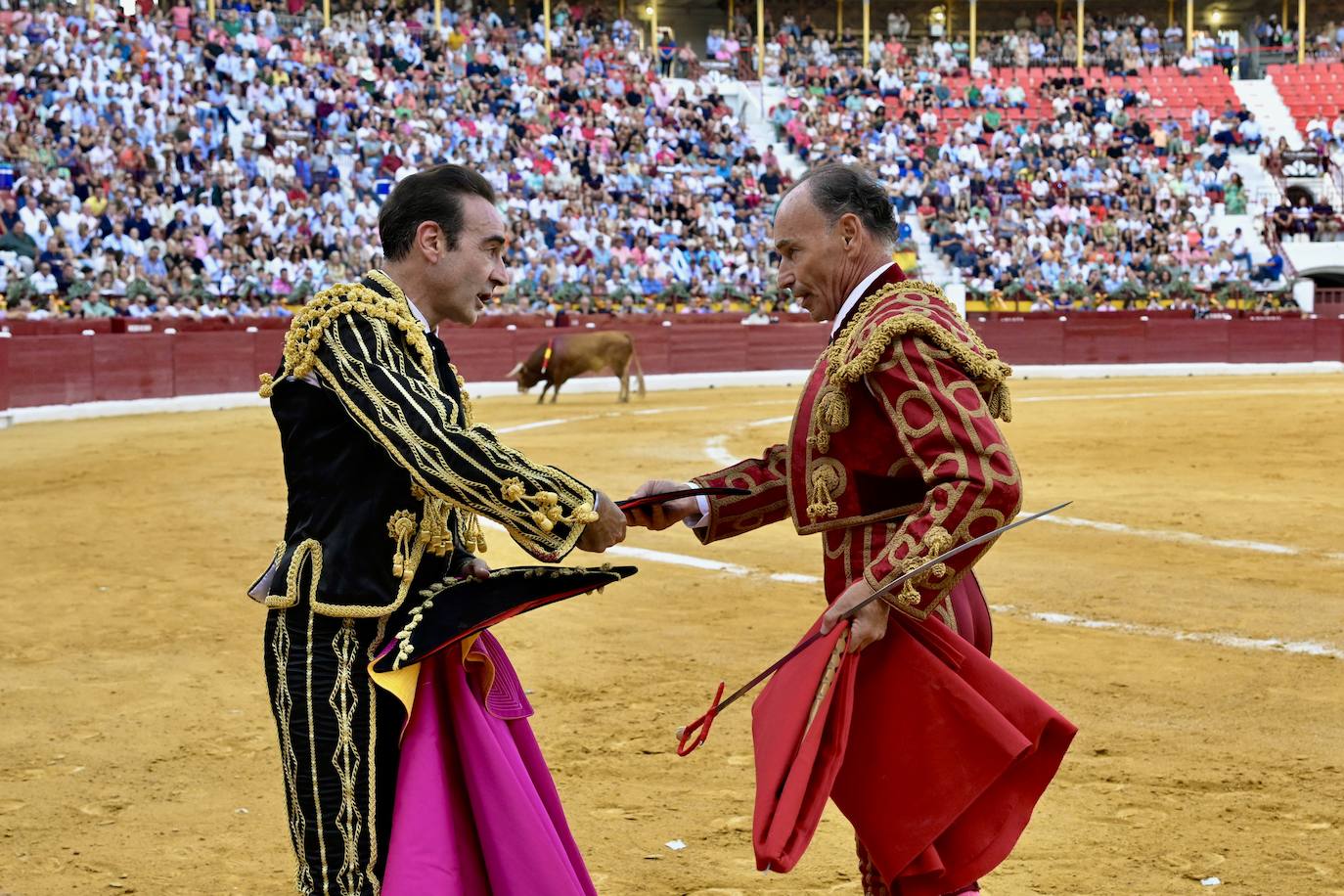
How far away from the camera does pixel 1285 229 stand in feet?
85.7

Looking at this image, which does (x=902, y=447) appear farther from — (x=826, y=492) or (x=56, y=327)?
(x=56, y=327)

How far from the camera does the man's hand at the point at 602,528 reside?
2.10 meters

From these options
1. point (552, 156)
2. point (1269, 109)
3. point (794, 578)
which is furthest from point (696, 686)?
point (1269, 109)

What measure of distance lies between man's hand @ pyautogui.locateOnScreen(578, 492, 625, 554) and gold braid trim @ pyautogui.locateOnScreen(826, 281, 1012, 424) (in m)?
0.41

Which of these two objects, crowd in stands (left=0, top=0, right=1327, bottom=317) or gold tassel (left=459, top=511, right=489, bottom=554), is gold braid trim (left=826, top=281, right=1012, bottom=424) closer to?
gold tassel (left=459, top=511, right=489, bottom=554)

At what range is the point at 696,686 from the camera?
4.52m

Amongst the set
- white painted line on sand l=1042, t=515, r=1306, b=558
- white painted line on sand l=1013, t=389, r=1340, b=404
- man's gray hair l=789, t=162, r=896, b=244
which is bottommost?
white painted line on sand l=1013, t=389, r=1340, b=404

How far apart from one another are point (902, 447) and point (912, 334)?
6.5 inches

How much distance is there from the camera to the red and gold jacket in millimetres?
2178

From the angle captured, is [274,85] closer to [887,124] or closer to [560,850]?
[887,124]

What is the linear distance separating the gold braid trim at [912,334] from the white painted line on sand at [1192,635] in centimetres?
296

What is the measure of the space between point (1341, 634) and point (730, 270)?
663 inches

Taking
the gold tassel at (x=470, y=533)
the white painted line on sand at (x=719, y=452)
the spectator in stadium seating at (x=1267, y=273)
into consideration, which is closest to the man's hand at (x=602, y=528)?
the gold tassel at (x=470, y=533)

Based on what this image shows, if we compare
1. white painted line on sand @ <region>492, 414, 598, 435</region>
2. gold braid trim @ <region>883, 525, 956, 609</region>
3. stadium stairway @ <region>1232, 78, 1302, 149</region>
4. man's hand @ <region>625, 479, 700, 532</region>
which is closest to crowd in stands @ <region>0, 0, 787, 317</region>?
white painted line on sand @ <region>492, 414, 598, 435</region>
